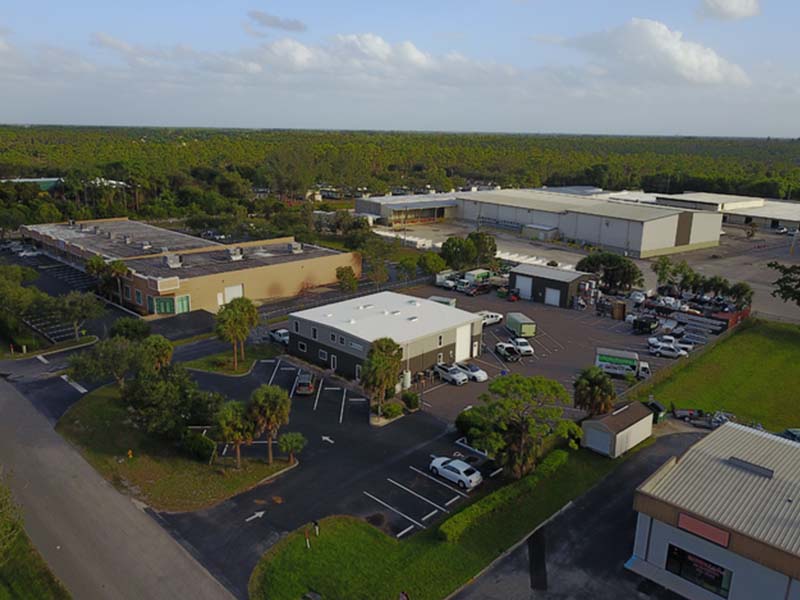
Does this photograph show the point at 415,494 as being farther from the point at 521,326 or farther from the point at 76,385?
the point at 521,326

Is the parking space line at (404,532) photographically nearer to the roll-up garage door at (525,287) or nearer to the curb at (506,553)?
the curb at (506,553)

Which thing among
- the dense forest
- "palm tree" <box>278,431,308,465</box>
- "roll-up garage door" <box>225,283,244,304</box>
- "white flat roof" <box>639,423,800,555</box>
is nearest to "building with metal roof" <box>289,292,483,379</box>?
"palm tree" <box>278,431,308,465</box>

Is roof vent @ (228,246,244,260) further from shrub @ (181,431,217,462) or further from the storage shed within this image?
shrub @ (181,431,217,462)

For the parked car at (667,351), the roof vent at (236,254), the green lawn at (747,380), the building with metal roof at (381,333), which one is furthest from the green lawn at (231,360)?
the parked car at (667,351)

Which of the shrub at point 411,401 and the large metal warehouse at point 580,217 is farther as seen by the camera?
the large metal warehouse at point 580,217

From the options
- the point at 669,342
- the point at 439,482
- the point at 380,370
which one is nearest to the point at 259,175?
the point at 669,342

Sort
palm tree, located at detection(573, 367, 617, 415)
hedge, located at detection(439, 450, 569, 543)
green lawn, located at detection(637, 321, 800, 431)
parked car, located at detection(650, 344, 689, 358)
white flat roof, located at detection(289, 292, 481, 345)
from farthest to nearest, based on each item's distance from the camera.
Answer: parked car, located at detection(650, 344, 689, 358), white flat roof, located at detection(289, 292, 481, 345), green lawn, located at detection(637, 321, 800, 431), palm tree, located at detection(573, 367, 617, 415), hedge, located at detection(439, 450, 569, 543)

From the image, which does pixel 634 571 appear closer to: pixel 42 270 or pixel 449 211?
pixel 42 270
